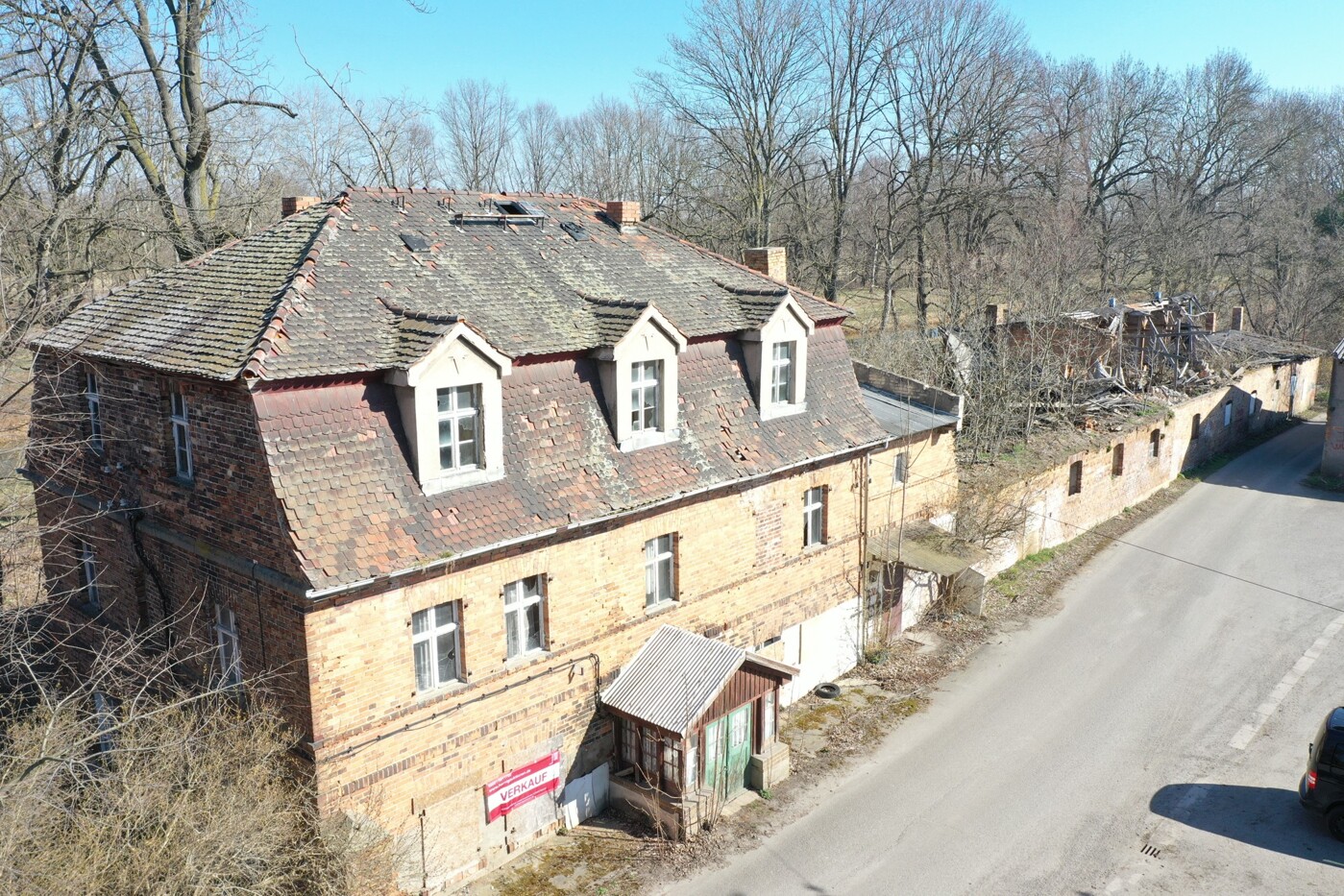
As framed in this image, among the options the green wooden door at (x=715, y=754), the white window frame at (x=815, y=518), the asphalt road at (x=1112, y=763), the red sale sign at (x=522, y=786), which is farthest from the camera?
the white window frame at (x=815, y=518)

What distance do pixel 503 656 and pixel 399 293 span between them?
5349mm

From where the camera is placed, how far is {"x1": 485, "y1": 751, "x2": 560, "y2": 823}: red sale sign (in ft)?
43.9

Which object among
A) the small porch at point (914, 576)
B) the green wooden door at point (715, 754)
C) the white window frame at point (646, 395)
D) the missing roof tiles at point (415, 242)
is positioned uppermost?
the missing roof tiles at point (415, 242)

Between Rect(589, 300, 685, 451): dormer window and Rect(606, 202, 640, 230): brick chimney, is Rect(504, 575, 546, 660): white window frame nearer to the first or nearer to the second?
Rect(589, 300, 685, 451): dormer window

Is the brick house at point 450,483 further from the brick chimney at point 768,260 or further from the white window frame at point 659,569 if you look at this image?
the brick chimney at point 768,260

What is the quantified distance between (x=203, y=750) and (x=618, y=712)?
5809mm

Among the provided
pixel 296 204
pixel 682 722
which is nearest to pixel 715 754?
pixel 682 722

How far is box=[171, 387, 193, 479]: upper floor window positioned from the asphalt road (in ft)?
30.0

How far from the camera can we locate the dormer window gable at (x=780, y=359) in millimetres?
16750

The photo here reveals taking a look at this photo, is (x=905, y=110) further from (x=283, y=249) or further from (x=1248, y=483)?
(x=283, y=249)

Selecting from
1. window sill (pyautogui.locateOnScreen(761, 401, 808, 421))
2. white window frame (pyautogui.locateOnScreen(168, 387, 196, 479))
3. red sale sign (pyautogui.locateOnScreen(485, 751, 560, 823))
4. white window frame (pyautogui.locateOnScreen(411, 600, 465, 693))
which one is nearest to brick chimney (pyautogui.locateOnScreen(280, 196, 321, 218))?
white window frame (pyautogui.locateOnScreen(168, 387, 196, 479))

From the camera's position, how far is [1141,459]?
104ft

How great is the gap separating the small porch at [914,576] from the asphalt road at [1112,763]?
1.71 meters

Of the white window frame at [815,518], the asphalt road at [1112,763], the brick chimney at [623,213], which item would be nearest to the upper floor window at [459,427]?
the asphalt road at [1112,763]
